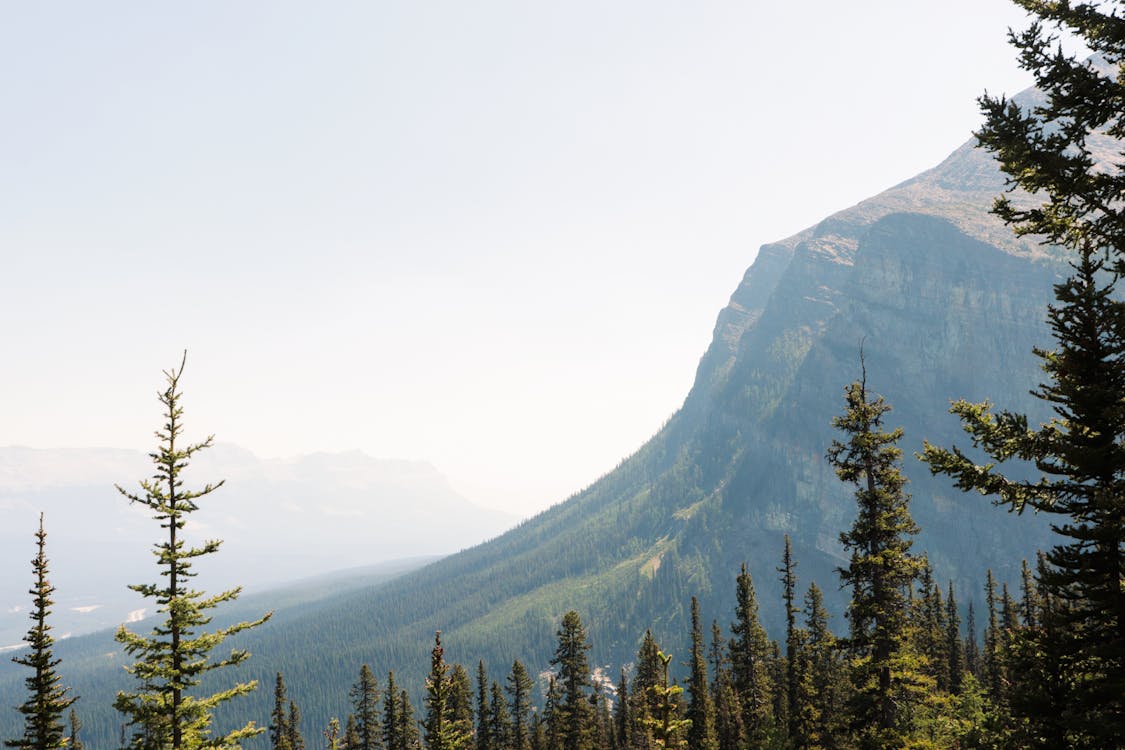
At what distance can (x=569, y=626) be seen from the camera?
56438 mm

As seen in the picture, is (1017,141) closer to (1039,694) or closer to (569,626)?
(1039,694)

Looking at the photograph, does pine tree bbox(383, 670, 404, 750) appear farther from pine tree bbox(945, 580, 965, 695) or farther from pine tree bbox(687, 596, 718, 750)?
pine tree bbox(945, 580, 965, 695)

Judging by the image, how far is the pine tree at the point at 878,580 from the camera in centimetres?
2119

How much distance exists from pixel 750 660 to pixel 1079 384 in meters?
47.6

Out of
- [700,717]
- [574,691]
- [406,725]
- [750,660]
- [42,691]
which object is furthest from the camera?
[406,725]

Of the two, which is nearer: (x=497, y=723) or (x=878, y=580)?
(x=878, y=580)

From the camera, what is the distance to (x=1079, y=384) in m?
11.3

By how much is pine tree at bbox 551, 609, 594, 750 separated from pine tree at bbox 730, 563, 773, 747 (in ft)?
44.3

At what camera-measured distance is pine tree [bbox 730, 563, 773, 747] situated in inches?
2019

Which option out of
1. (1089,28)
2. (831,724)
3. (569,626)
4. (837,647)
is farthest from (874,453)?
(569,626)

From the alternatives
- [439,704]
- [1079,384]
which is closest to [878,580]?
[1079,384]

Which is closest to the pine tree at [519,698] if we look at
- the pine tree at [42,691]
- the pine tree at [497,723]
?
the pine tree at [497,723]

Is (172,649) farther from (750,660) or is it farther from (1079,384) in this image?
(750,660)

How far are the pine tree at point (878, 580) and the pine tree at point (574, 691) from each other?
34.8 m
